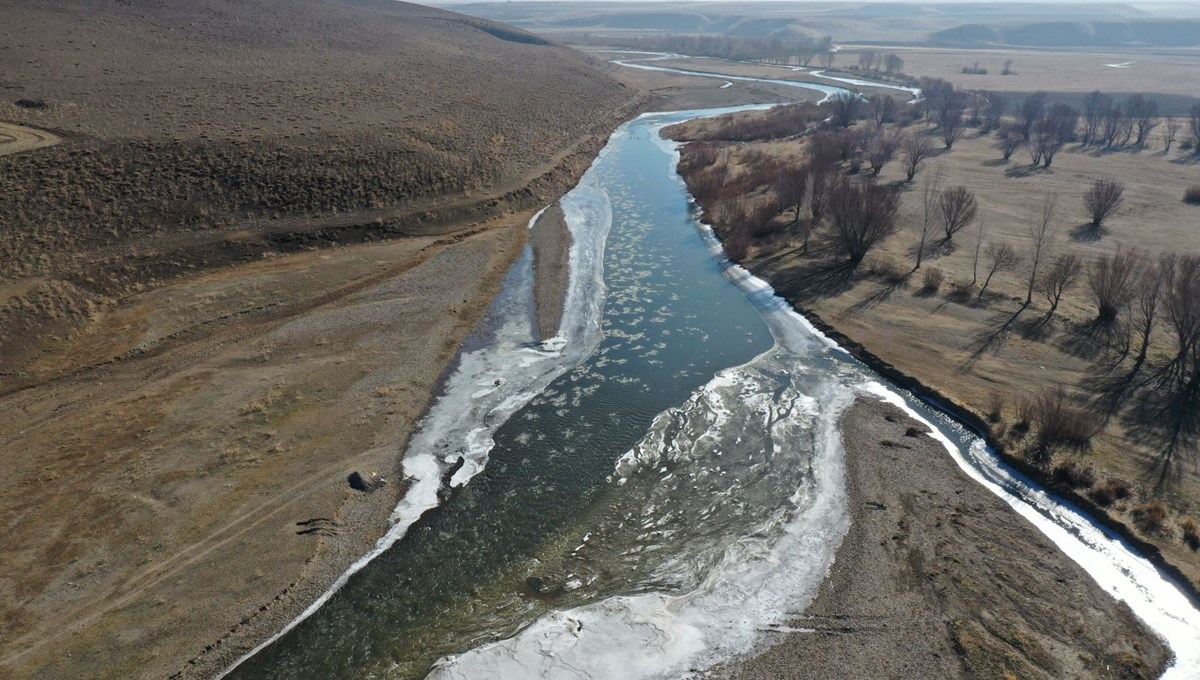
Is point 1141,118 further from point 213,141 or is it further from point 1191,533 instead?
point 213,141

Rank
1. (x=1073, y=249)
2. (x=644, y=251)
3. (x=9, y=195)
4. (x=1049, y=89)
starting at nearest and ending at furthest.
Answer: (x=9, y=195), (x=1073, y=249), (x=644, y=251), (x=1049, y=89)

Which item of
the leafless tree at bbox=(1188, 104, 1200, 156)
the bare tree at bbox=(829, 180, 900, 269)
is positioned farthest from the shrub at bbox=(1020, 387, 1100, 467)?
the leafless tree at bbox=(1188, 104, 1200, 156)

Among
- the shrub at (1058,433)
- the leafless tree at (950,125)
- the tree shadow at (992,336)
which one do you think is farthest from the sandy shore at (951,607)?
the leafless tree at (950,125)

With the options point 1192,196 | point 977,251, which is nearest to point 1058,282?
point 977,251

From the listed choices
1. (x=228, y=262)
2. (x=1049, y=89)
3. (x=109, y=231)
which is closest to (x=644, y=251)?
(x=228, y=262)

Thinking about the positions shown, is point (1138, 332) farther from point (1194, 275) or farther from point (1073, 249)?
point (1073, 249)

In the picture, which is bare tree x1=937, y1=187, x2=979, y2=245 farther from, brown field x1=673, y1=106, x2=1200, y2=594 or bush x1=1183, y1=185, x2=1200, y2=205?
bush x1=1183, y1=185, x2=1200, y2=205
